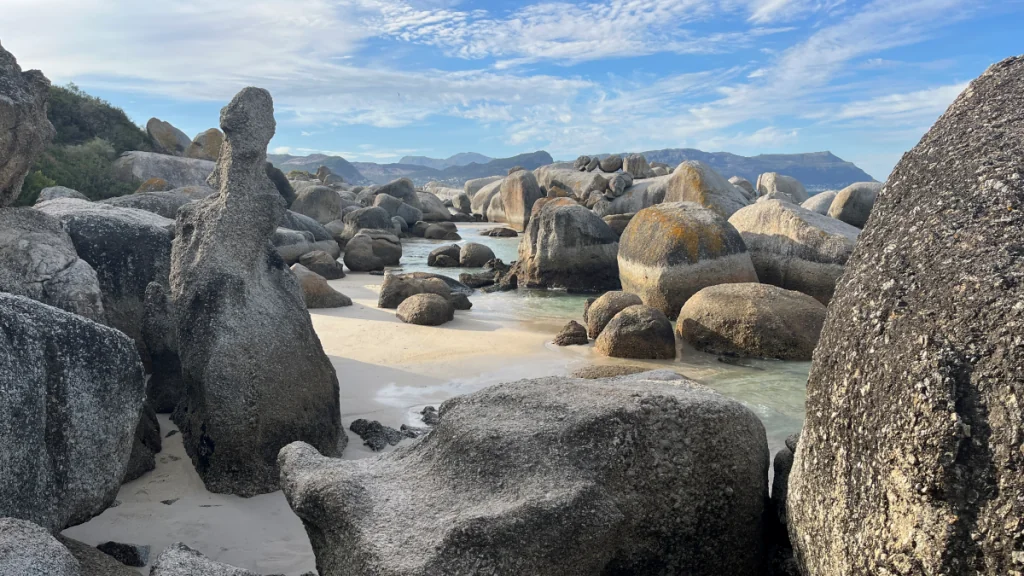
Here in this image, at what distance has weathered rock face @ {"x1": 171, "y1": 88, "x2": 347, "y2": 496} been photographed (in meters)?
4.69

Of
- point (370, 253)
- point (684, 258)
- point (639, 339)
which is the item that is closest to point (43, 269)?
point (639, 339)

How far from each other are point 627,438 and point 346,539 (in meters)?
1.11

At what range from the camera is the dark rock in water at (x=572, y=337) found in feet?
32.9

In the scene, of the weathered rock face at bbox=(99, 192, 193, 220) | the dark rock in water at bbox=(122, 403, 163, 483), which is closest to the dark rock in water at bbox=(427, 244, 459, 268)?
the weathered rock face at bbox=(99, 192, 193, 220)

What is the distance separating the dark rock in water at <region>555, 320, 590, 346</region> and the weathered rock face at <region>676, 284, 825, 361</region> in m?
1.25

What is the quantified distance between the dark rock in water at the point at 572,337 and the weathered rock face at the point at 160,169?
1569 centimetres

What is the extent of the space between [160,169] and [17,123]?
20082mm

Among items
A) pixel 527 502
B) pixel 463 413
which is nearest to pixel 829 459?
pixel 527 502

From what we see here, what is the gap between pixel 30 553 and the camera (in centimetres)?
262

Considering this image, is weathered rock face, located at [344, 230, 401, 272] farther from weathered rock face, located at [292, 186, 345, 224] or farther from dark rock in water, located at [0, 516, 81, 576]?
dark rock in water, located at [0, 516, 81, 576]

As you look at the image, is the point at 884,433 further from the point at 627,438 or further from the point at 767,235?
the point at 767,235

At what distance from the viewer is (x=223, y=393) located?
4.67m

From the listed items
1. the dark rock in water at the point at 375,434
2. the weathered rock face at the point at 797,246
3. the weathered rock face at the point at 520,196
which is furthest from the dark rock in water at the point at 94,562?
the weathered rock face at the point at 520,196

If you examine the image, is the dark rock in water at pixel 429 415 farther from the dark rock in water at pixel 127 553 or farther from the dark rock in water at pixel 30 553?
the dark rock in water at pixel 30 553
